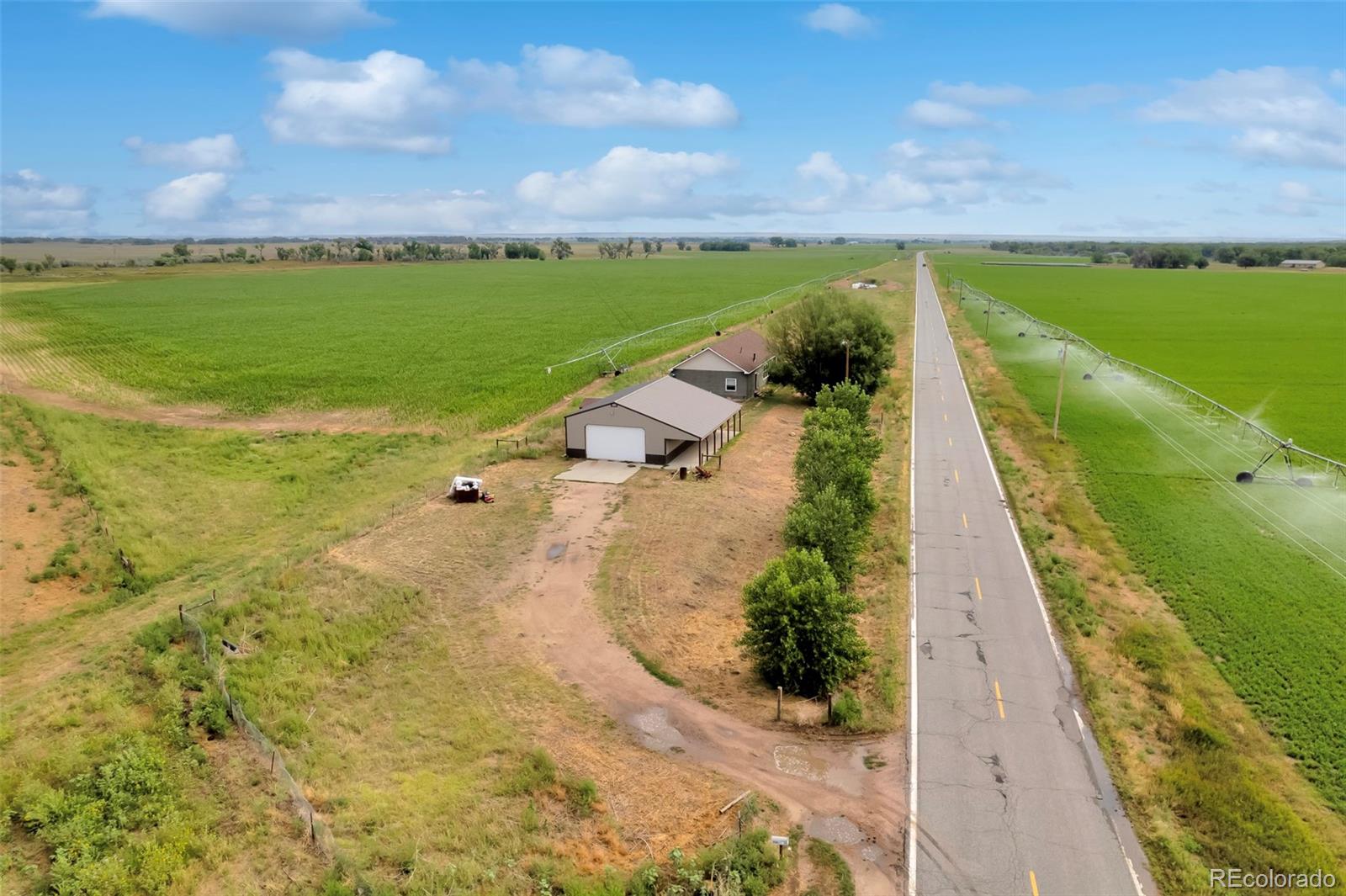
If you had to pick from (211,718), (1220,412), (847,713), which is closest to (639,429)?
(847,713)

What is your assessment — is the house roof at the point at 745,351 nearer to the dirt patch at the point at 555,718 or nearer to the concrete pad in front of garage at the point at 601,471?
the concrete pad in front of garage at the point at 601,471

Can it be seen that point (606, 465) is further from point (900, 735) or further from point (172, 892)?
point (172, 892)

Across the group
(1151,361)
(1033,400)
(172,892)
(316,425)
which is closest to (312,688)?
(172,892)

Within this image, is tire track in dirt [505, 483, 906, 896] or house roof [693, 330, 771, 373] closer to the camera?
tire track in dirt [505, 483, 906, 896]

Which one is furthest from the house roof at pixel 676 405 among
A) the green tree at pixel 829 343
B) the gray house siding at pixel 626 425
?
the green tree at pixel 829 343

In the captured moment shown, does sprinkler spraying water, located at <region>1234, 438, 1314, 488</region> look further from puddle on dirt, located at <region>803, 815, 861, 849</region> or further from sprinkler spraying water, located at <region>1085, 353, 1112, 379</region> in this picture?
puddle on dirt, located at <region>803, 815, 861, 849</region>

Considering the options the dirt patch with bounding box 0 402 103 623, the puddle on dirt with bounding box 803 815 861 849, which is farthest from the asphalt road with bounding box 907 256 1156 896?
the dirt patch with bounding box 0 402 103 623
